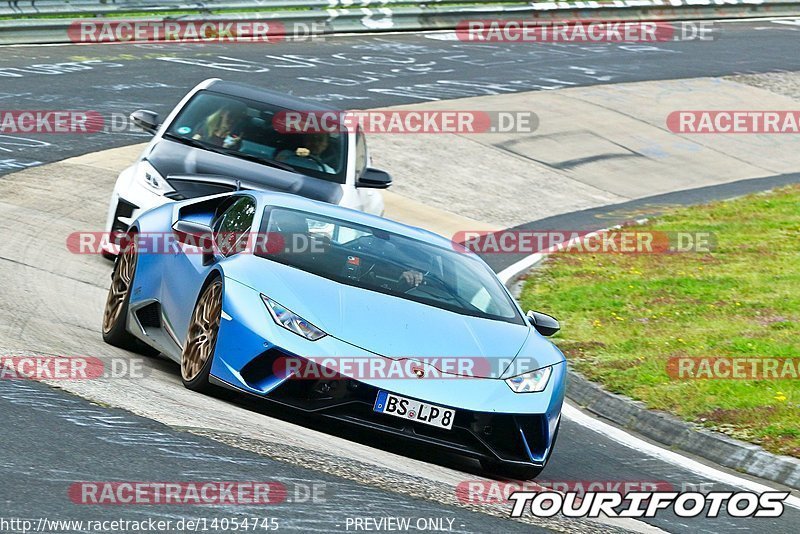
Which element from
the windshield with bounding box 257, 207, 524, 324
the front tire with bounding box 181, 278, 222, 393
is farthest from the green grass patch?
the front tire with bounding box 181, 278, 222, 393

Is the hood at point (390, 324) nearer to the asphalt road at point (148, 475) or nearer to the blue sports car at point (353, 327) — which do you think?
the blue sports car at point (353, 327)

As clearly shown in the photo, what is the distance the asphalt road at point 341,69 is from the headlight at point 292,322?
30.5ft

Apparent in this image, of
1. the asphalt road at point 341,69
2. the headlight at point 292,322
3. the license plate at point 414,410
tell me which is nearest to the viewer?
the license plate at point 414,410

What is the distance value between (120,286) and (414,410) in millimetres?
3032

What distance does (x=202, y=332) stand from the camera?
7.53 m

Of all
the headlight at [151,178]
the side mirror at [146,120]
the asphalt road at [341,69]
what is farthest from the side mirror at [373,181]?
the asphalt road at [341,69]

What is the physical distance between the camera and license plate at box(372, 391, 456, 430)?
6871 millimetres

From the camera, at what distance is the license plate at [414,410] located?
6871mm

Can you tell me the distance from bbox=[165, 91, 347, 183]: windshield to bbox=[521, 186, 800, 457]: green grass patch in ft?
7.93

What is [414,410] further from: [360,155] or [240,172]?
[360,155]

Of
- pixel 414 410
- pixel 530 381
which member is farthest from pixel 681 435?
pixel 414 410

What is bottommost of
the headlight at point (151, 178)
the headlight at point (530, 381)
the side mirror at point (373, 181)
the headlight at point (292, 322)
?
the side mirror at point (373, 181)

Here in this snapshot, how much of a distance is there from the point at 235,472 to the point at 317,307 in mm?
1675

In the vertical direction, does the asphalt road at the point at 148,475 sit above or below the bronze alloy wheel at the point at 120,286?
above
